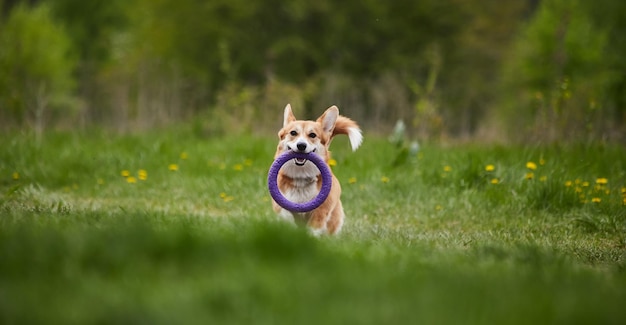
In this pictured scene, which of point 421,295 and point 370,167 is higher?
point 370,167

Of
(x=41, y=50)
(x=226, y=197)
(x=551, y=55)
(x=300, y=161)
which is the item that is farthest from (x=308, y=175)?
(x=41, y=50)

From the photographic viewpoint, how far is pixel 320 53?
1925 cm

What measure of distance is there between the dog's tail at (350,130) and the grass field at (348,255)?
2.54 feet

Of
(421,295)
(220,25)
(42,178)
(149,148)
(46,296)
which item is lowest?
(46,296)

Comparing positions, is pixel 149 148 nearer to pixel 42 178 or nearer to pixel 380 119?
pixel 42 178

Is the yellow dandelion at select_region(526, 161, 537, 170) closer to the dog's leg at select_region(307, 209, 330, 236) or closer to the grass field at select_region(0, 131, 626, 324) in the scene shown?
the grass field at select_region(0, 131, 626, 324)

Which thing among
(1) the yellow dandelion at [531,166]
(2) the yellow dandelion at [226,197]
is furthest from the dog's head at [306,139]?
(1) the yellow dandelion at [531,166]

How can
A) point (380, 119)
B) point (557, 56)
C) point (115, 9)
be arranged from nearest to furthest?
point (557, 56) < point (380, 119) < point (115, 9)

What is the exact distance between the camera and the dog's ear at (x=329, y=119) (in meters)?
4.88

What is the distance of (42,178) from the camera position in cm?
748

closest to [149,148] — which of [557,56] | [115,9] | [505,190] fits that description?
[505,190]

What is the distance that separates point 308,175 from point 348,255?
5.33ft

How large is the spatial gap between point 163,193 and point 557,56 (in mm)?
6047

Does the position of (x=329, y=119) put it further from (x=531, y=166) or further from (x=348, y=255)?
(x=531, y=166)
